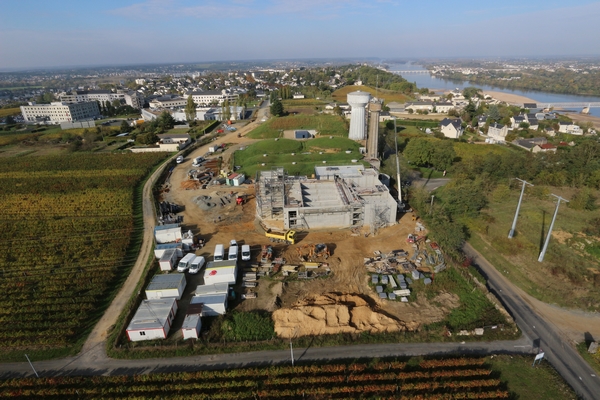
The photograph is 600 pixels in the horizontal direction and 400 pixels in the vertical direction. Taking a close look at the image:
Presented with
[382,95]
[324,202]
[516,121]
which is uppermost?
[382,95]

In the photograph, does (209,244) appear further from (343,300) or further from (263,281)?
(343,300)

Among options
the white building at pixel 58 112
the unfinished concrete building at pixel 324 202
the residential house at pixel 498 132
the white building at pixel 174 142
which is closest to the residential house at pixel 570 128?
the residential house at pixel 498 132

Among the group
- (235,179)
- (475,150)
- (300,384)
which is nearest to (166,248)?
(300,384)

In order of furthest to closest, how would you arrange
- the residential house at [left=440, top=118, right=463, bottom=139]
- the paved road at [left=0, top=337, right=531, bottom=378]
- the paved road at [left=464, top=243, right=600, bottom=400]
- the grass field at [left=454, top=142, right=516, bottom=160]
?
the residential house at [left=440, top=118, right=463, bottom=139] → the grass field at [left=454, top=142, right=516, bottom=160] → the paved road at [left=0, top=337, right=531, bottom=378] → the paved road at [left=464, top=243, right=600, bottom=400]

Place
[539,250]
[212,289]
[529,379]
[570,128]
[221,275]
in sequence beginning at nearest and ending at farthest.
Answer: [529,379], [212,289], [221,275], [539,250], [570,128]

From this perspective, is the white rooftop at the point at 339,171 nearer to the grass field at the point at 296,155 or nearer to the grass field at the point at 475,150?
the grass field at the point at 296,155

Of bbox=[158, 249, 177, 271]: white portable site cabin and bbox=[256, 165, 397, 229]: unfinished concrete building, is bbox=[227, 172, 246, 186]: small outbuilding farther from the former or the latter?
bbox=[158, 249, 177, 271]: white portable site cabin

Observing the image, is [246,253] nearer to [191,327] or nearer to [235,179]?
[191,327]

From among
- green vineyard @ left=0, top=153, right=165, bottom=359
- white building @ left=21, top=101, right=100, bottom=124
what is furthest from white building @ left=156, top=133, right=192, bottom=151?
white building @ left=21, top=101, right=100, bottom=124
